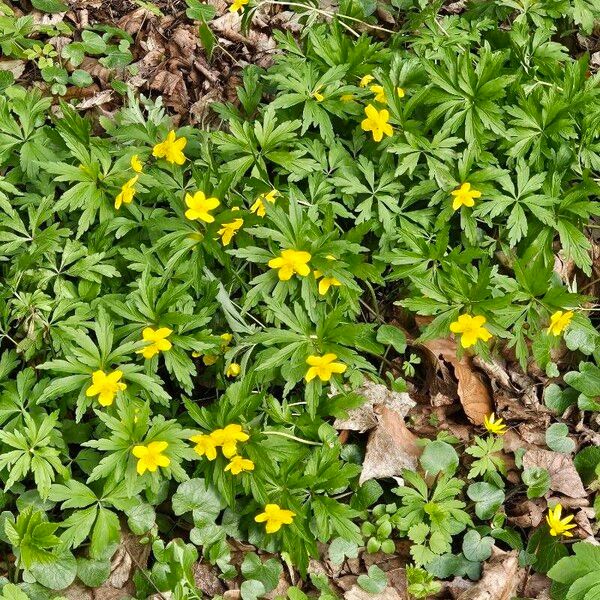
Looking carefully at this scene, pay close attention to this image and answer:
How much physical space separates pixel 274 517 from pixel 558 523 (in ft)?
3.40

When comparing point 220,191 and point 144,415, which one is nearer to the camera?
point 144,415

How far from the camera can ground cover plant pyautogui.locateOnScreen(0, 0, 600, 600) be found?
8.55 feet

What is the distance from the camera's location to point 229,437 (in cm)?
250

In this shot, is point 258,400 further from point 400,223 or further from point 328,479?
point 400,223

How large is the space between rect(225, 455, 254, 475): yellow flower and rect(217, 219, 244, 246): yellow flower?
81 cm

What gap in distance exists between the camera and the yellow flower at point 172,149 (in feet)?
9.63

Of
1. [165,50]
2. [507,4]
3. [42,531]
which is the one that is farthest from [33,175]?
[507,4]

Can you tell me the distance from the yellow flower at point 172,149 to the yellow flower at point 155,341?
0.75 metres

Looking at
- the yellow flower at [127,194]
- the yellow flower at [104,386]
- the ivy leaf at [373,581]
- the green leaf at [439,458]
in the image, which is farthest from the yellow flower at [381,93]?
the ivy leaf at [373,581]

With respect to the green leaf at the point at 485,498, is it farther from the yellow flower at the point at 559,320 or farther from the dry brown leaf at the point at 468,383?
the yellow flower at the point at 559,320

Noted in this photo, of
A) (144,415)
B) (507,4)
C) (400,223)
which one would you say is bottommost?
(144,415)

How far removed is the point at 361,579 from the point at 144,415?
0.98 meters

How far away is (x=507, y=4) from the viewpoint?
11.2 feet

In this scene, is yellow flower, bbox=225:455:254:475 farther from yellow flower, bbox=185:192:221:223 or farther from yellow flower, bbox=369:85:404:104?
yellow flower, bbox=369:85:404:104
